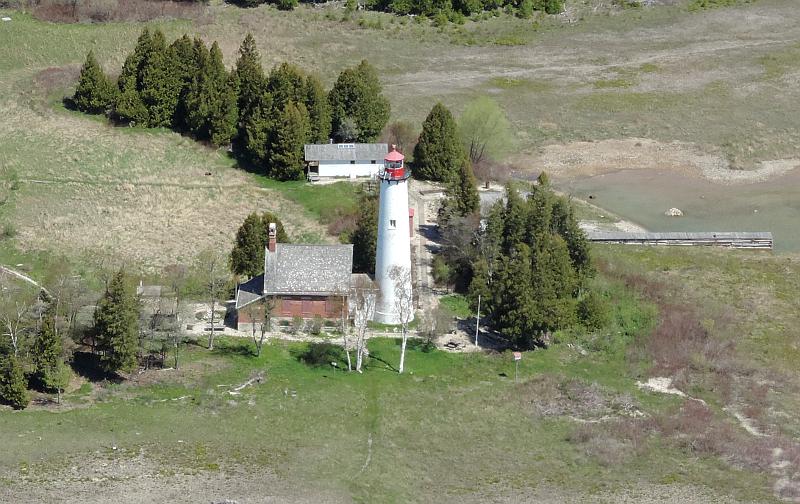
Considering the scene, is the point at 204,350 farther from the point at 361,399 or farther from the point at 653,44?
the point at 653,44

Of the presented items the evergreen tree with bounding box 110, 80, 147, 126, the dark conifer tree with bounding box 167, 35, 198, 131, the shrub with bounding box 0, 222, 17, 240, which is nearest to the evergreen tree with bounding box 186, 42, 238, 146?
the dark conifer tree with bounding box 167, 35, 198, 131

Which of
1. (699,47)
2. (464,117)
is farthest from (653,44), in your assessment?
(464,117)

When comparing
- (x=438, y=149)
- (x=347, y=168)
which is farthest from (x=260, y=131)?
(x=438, y=149)

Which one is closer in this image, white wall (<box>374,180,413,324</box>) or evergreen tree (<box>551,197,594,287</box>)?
white wall (<box>374,180,413,324</box>)

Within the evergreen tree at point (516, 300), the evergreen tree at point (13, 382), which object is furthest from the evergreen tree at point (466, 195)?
the evergreen tree at point (13, 382)

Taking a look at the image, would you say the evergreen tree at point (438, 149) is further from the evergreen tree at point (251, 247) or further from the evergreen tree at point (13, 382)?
the evergreen tree at point (13, 382)

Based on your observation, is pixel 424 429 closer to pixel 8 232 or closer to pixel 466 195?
pixel 466 195

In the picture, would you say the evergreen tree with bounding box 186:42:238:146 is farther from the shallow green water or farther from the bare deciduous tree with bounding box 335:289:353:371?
the bare deciduous tree with bounding box 335:289:353:371
